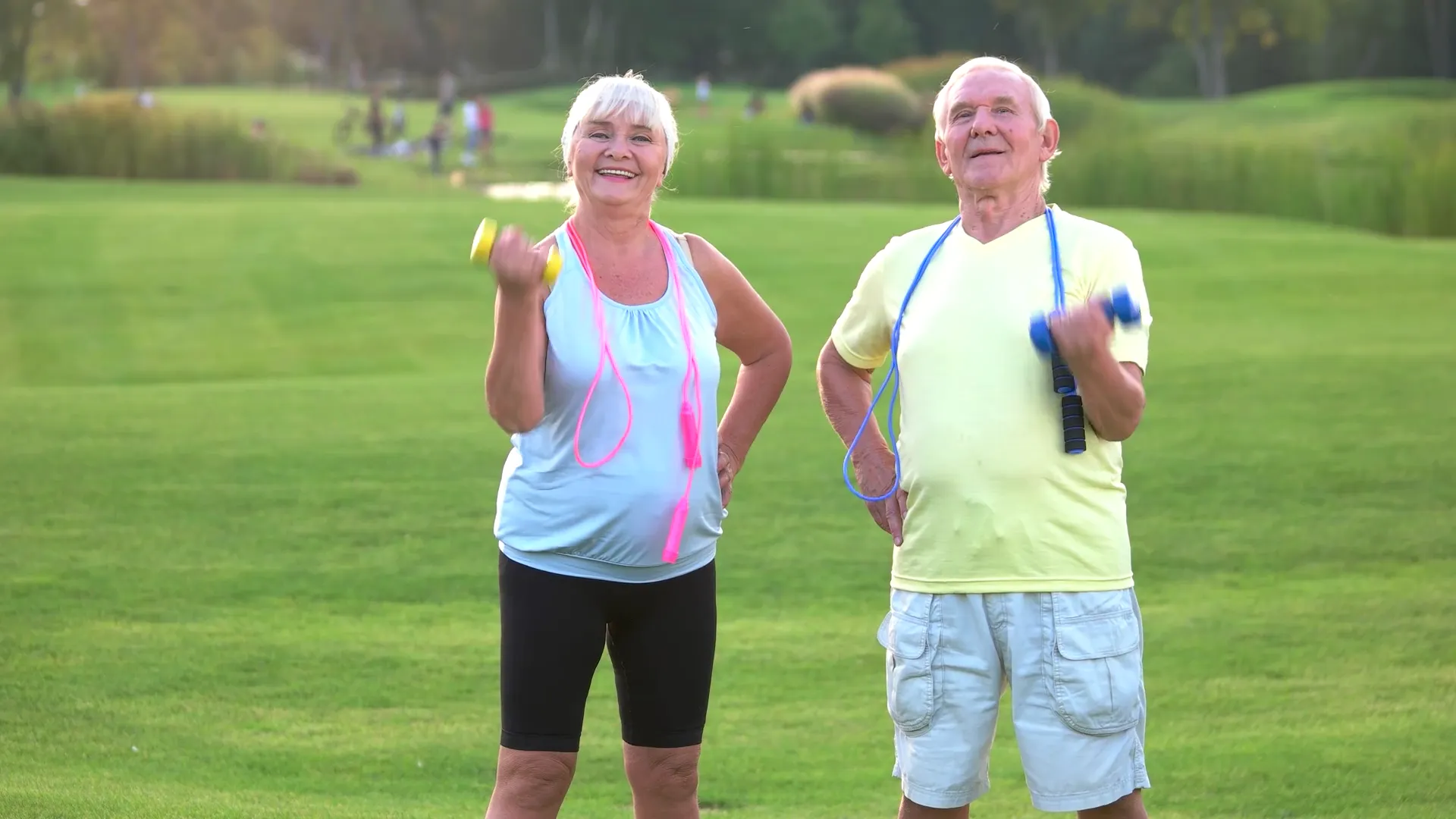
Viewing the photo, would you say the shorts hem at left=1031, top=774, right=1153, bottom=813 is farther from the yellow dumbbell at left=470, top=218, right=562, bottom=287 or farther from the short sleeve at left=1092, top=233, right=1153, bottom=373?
the yellow dumbbell at left=470, top=218, right=562, bottom=287

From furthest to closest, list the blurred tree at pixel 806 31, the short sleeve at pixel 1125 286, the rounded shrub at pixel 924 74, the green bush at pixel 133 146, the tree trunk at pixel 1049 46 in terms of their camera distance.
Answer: the blurred tree at pixel 806 31, the tree trunk at pixel 1049 46, the rounded shrub at pixel 924 74, the green bush at pixel 133 146, the short sleeve at pixel 1125 286

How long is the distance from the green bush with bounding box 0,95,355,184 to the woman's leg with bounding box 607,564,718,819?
25.5m

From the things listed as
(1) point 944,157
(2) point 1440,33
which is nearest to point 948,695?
(1) point 944,157

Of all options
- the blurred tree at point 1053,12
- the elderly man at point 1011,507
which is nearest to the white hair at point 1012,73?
the elderly man at point 1011,507

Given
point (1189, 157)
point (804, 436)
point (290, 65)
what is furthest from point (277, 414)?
point (290, 65)

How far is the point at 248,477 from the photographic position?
843cm

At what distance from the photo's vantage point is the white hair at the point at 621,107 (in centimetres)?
315

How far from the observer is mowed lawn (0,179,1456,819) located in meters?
4.88

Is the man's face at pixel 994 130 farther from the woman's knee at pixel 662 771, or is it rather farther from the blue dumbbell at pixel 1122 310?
the woman's knee at pixel 662 771

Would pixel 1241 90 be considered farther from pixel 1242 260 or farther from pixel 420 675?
pixel 420 675

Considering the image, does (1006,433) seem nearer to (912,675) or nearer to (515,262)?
(912,675)

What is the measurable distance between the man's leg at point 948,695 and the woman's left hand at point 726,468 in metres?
0.49

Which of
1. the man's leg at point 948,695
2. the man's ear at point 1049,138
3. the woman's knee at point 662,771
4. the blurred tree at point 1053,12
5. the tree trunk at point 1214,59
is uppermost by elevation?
the blurred tree at point 1053,12

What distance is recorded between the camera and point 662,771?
3.23 meters
